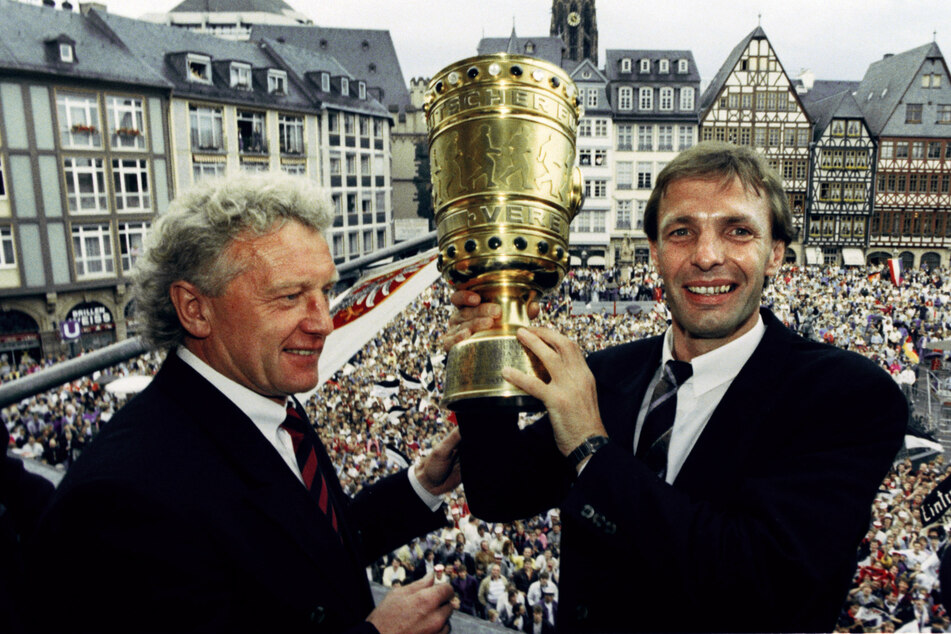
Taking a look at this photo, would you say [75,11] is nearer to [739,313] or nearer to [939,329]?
[739,313]

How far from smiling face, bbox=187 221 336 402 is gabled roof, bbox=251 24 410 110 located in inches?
2110

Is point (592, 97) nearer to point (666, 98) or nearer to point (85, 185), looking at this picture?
point (666, 98)

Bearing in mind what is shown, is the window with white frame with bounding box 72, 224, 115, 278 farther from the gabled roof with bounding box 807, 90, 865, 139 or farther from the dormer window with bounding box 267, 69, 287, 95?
the gabled roof with bounding box 807, 90, 865, 139

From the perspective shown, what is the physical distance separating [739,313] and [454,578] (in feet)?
23.2

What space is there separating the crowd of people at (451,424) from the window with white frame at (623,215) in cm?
1527

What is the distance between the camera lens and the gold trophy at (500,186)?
6.13 ft

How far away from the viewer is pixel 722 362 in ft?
6.40

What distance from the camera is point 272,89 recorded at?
33938mm

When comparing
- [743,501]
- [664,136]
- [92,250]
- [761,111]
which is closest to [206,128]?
[92,250]

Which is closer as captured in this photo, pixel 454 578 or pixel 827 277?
pixel 454 578

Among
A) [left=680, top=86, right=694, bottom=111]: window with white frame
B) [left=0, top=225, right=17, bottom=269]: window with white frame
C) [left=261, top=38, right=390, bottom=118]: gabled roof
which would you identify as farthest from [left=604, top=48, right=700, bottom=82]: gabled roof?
[left=0, top=225, right=17, bottom=269]: window with white frame

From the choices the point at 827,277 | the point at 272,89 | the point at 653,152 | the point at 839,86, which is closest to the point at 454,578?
the point at 827,277

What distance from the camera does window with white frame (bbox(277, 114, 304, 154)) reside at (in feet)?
114

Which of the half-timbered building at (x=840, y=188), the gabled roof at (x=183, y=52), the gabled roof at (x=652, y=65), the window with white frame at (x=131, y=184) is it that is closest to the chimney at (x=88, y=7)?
the gabled roof at (x=183, y=52)
